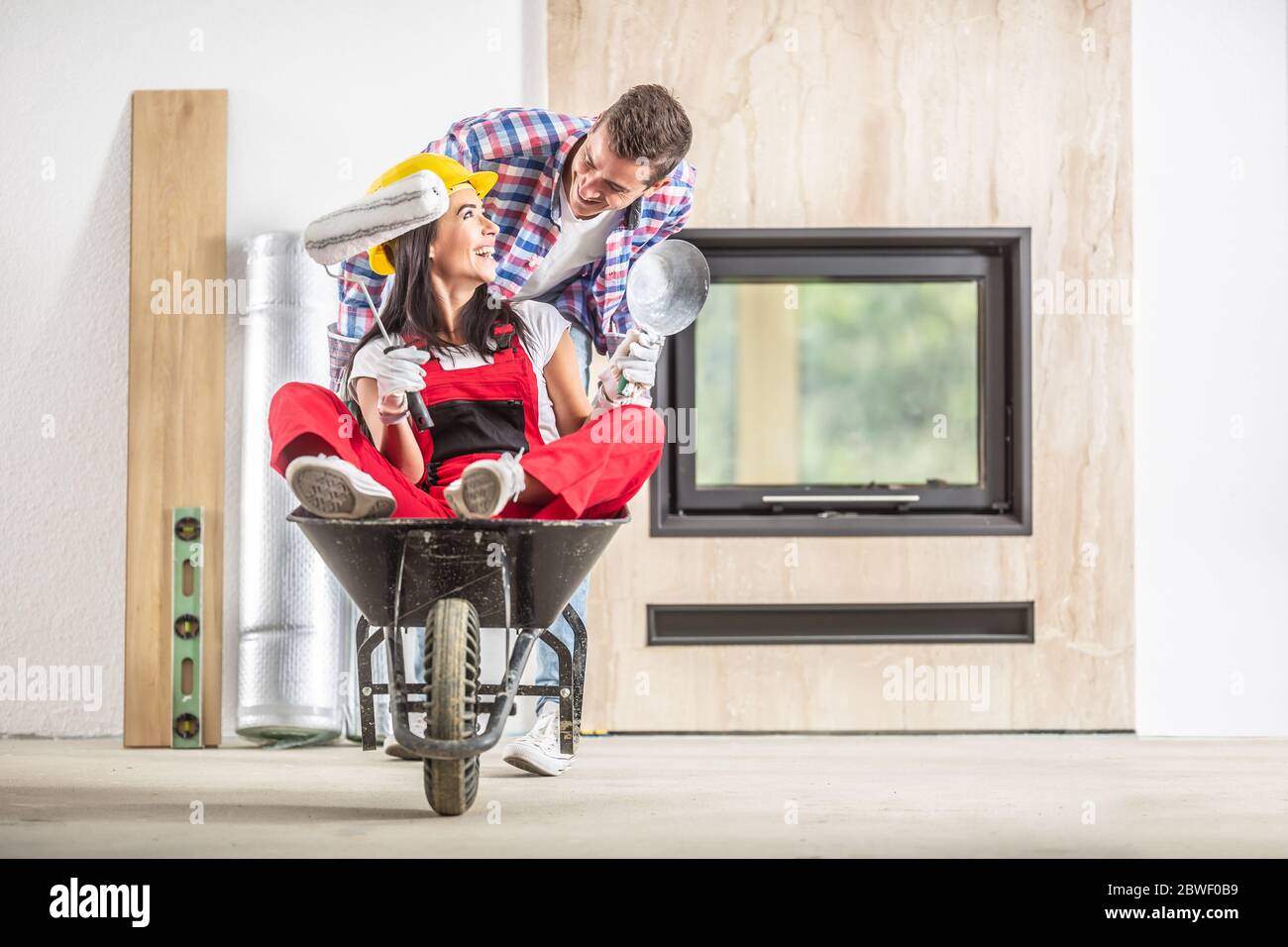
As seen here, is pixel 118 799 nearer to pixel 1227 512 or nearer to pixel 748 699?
pixel 748 699

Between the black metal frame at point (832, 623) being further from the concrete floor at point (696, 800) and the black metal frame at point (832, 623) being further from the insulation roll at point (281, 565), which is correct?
the insulation roll at point (281, 565)

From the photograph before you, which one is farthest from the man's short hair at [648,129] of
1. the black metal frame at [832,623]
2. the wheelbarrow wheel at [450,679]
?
the black metal frame at [832,623]

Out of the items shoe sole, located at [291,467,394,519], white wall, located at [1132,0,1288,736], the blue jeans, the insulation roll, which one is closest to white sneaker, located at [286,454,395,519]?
shoe sole, located at [291,467,394,519]

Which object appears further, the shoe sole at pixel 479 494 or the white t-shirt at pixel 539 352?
the white t-shirt at pixel 539 352

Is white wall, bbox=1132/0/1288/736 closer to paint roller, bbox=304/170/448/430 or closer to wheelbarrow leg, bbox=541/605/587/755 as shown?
wheelbarrow leg, bbox=541/605/587/755

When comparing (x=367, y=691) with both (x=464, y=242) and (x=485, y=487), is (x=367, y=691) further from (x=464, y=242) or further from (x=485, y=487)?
(x=464, y=242)

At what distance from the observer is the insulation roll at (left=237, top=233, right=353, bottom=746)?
9.66 feet

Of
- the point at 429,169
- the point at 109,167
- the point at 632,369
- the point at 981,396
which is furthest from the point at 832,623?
the point at 109,167

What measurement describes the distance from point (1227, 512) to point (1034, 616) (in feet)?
1.90

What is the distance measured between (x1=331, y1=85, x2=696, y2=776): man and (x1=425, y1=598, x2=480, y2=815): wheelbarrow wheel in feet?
1.66

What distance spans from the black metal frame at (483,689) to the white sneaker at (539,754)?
0.25 meters

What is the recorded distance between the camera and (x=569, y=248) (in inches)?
101

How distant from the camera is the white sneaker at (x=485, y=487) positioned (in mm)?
1926
